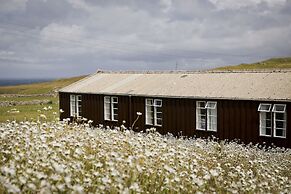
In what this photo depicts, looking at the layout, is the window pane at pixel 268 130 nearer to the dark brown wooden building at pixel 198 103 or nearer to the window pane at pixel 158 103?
the dark brown wooden building at pixel 198 103

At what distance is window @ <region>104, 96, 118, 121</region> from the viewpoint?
29.6 m

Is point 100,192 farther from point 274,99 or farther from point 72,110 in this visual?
point 72,110

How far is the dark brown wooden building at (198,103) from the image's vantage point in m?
21.8

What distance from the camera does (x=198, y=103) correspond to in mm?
24688

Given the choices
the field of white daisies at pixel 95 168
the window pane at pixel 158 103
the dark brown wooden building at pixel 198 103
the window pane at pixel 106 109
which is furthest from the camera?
the window pane at pixel 106 109

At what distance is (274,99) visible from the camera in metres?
21.2

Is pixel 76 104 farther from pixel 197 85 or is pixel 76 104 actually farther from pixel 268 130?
pixel 268 130

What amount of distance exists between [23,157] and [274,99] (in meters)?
16.2

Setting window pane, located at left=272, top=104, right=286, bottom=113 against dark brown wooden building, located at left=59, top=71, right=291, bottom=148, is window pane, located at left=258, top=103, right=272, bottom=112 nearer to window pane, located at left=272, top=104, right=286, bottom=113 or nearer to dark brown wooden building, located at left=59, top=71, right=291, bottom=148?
dark brown wooden building, located at left=59, top=71, right=291, bottom=148

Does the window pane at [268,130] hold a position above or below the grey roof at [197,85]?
below

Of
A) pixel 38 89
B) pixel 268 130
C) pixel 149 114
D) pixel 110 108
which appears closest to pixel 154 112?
pixel 149 114

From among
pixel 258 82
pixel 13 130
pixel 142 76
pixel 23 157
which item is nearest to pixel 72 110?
pixel 142 76

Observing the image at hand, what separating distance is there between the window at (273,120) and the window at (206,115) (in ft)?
9.65

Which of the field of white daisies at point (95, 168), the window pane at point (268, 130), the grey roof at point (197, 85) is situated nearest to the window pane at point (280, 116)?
the window pane at point (268, 130)
